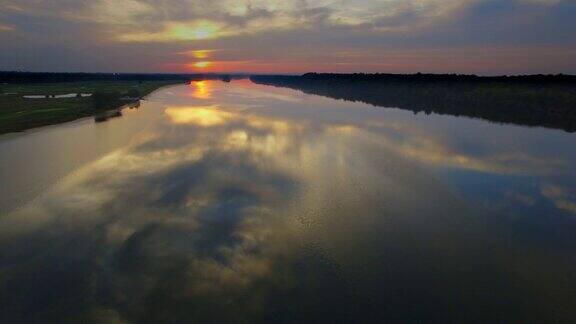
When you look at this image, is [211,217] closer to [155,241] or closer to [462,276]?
[155,241]

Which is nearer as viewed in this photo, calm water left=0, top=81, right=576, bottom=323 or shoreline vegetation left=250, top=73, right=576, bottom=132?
calm water left=0, top=81, right=576, bottom=323

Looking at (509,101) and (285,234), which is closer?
(285,234)

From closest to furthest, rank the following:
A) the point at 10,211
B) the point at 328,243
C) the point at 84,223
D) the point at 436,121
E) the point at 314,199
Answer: the point at 328,243
the point at 84,223
the point at 10,211
the point at 314,199
the point at 436,121

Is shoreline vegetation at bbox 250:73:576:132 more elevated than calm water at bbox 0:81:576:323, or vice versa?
shoreline vegetation at bbox 250:73:576:132

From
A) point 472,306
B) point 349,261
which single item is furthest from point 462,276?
point 349,261

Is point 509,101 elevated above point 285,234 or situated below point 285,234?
above

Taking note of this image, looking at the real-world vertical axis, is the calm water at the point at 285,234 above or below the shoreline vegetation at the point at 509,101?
below

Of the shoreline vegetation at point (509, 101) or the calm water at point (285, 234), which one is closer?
the calm water at point (285, 234)

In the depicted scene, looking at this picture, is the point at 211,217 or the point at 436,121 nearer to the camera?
the point at 211,217
